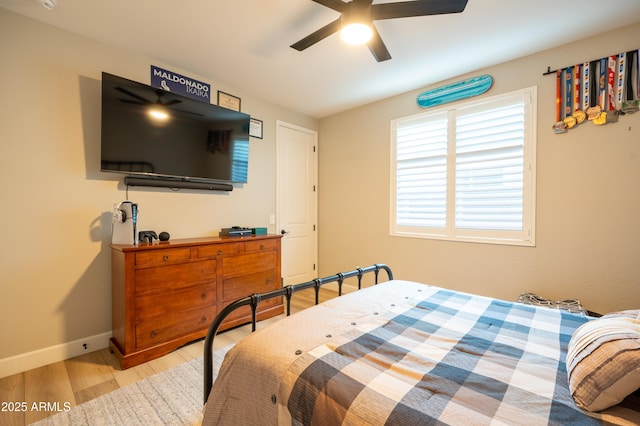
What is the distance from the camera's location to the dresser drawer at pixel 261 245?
9.57 feet

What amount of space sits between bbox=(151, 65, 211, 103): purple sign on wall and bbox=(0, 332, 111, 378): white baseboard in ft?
8.03

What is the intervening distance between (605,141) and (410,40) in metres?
1.88

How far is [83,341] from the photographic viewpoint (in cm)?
233

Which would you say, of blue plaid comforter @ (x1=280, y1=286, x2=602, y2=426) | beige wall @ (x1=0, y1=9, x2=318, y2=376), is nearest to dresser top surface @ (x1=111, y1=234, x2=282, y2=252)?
beige wall @ (x1=0, y1=9, x2=318, y2=376)

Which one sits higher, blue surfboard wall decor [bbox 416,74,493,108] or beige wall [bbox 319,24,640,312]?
blue surfboard wall decor [bbox 416,74,493,108]

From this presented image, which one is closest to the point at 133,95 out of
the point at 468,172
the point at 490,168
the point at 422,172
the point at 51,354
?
the point at 51,354

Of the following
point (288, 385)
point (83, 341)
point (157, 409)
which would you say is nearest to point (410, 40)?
point (288, 385)

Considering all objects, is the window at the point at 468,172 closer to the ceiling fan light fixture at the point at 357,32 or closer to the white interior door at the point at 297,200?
the white interior door at the point at 297,200

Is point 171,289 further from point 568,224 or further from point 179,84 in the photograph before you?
point 568,224

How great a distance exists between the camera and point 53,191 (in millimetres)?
2217

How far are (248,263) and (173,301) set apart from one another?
0.79m

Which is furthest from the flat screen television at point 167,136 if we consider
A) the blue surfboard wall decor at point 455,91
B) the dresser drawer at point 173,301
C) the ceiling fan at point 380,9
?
the blue surfboard wall decor at point 455,91

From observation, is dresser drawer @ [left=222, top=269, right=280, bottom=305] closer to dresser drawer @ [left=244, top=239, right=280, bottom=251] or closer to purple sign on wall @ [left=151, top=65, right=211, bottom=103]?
dresser drawer @ [left=244, top=239, right=280, bottom=251]

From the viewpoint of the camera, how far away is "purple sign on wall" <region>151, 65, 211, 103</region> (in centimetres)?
273
